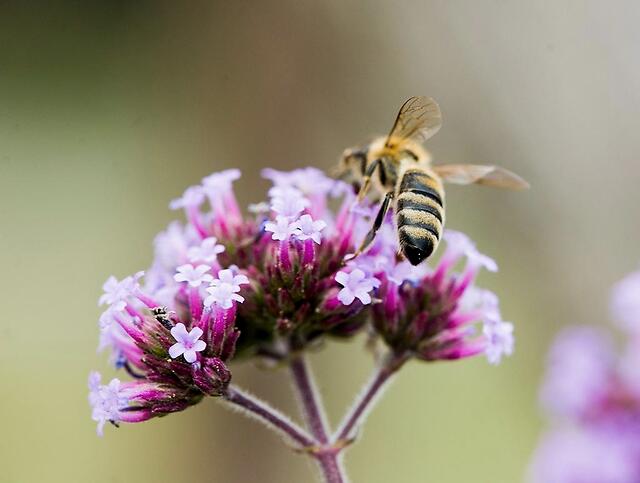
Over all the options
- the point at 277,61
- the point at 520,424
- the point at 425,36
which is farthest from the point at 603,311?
the point at 277,61

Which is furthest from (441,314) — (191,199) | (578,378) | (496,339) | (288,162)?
(288,162)

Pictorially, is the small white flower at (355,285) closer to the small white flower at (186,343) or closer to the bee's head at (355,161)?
→ the small white flower at (186,343)

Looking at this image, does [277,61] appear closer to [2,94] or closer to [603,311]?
[2,94]

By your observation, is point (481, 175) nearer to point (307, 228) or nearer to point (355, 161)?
point (355, 161)

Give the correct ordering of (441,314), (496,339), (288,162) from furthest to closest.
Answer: (288,162)
(441,314)
(496,339)

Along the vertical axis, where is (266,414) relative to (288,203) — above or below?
below

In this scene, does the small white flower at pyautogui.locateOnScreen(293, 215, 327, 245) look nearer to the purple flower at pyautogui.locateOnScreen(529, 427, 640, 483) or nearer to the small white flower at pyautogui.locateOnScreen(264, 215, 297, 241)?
the small white flower at pyautogui.locateOnScreen(264, 215, 297, 241)
